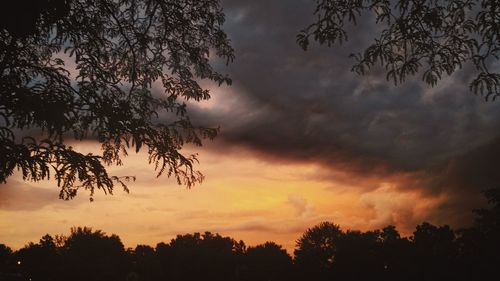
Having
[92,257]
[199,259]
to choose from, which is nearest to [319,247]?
[199,259]

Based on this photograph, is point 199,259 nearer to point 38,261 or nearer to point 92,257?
point 92,257

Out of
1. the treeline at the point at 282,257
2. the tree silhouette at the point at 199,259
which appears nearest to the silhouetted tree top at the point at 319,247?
the treeline at the point at 282,257

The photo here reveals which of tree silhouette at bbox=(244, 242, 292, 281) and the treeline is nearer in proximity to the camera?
the treeline

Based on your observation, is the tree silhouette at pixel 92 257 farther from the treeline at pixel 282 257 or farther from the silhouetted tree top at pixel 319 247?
the silhouetted tree top at pixel 319 247

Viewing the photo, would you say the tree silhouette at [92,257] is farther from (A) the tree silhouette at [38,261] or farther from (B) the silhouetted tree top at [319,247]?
(B) the silhouetted tree top at [319,247]

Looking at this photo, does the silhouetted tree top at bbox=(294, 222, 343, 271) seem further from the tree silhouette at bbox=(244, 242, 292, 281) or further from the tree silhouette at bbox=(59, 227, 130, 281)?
the tree silhouette at bbox=(59, 227, 130, 281)

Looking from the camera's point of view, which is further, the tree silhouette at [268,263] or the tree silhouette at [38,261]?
the tree silhouette at [268,263]

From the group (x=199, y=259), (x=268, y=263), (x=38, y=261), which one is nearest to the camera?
(x=38, y=261)

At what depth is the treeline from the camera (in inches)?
1794

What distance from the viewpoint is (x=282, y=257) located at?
2515 inches

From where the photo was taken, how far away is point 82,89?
35.5ft

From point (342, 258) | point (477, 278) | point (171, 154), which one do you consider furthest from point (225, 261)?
point (171, 154)

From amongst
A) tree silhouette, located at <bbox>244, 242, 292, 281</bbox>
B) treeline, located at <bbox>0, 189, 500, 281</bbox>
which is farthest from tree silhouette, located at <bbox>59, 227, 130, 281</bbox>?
tree silhouette, located at <bbox>244, 242, 292, 281</bbox>

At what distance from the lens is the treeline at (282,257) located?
45.6 metres
